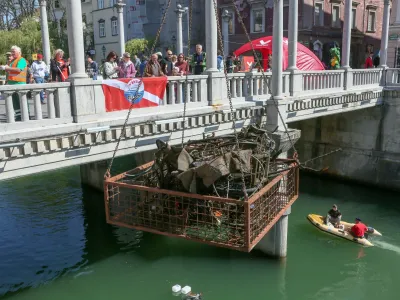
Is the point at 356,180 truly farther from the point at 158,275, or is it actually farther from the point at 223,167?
the point at 223,167

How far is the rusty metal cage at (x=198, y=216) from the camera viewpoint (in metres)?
6.43

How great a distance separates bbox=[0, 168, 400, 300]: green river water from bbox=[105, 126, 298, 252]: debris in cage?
4406 mm

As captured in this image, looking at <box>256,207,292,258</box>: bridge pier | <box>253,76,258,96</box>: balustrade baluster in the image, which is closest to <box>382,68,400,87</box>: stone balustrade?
<box>253,76,258,96</box>: balustrade baluster

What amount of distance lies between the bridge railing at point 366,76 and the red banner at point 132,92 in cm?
1074

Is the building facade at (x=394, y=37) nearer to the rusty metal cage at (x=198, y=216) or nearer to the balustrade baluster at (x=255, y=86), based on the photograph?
the balustrade baluster at (x=255, y=86)

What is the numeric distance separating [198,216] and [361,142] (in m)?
15.0

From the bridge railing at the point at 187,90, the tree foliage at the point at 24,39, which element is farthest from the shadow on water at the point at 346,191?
the tree foliage at the point at 24,39

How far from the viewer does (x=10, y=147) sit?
761 cm

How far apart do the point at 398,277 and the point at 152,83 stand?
8.99 m

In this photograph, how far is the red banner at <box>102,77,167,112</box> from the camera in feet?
30.1

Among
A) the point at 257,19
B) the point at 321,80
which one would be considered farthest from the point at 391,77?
the point at 257,19

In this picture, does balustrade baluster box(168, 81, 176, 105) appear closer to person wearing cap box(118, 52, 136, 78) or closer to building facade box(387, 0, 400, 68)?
person wearing cap box(118, 52, 136, 78)

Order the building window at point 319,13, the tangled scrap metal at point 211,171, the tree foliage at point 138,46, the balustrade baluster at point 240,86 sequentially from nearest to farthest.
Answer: the tangled scrap metal at point 211,171, the balustrade baluster at point 240,86, the building window at point 319,13, the tree foliage at point 138,46

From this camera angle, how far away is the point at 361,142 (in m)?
20.0
